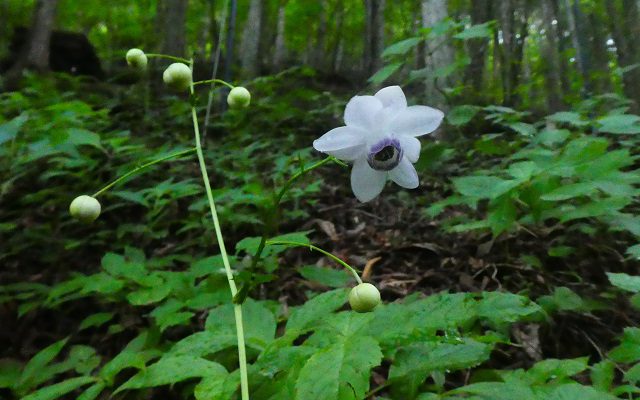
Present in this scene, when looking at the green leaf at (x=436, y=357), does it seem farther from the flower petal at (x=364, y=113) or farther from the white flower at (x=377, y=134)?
the flower petal at (x=364, y=113)

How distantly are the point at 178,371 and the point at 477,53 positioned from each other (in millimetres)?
5296

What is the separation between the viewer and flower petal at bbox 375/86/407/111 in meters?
1.10

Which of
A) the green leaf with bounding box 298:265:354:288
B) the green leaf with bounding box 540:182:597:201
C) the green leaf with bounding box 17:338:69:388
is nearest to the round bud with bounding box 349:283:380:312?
the green leaf with bounding box 298:265:354:288

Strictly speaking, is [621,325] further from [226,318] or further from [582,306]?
[226,318]

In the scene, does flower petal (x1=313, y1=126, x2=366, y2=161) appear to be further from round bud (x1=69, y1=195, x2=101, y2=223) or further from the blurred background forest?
round bud (x1=69, y1=195, x2=101, y2=223)

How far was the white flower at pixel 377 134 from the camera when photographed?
1080 millimetres

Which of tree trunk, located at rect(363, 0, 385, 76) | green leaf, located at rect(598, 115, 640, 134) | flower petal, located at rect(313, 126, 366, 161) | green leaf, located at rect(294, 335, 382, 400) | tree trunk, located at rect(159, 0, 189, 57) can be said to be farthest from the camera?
tree trunk, located at rect(159, 0, 189, 57)

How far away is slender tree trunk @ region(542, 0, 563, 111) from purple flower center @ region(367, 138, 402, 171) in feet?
15.9

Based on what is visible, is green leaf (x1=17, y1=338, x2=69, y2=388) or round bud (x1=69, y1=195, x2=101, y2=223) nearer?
round bud (x1=69, y1=195, x2=101, y2=223)

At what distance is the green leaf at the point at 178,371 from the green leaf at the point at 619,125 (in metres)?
1.80

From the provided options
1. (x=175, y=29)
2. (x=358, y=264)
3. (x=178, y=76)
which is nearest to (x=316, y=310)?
(x=178, y=76)

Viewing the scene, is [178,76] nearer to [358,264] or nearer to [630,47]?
[358,264]

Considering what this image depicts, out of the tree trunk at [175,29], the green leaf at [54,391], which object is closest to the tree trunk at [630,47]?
the green leaf at [54,391]

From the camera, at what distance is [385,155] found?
1.11 meters
